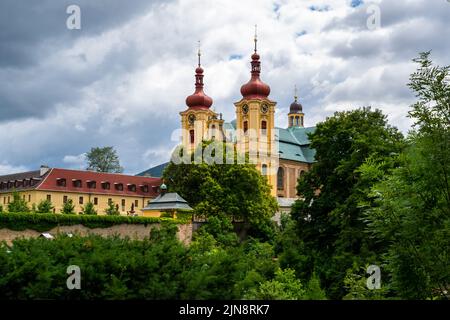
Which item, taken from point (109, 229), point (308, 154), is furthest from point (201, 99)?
point (109, 229)

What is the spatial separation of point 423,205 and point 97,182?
6689cm

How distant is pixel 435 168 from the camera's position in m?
8.25

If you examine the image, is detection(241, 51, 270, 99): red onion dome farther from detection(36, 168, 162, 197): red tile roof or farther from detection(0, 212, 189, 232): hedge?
detection(0, 212, 189, 232): hedge

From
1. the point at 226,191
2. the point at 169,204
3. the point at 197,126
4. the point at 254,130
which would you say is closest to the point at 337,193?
the point at 169,204

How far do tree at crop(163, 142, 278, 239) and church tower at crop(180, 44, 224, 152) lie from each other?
84.3 ft

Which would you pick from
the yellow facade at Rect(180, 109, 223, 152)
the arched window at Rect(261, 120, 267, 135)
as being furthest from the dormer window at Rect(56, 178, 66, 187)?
the arched window at Rect(261, 120, 267, 135)

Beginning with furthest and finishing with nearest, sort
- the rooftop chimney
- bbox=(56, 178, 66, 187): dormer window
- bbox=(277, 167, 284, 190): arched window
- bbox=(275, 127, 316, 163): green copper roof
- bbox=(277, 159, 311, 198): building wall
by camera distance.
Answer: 1. bbox=(275, 127, 316, 163): green copper roof
2. bbox=(277, 167, 284, 190): arched window
3. bbox=(277, 159, 311, 198): building wall
4. the rooftop chimney
5. bbox=(56, 178, 66, 187): dormer window

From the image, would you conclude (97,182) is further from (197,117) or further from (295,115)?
(295,115)

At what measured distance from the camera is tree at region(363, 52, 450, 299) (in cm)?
822

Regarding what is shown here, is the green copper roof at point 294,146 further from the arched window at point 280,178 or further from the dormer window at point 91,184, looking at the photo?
the dormer window at point 91,184

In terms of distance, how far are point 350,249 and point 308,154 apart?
228 ft

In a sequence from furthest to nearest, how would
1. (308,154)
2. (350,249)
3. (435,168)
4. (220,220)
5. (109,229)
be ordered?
(308,154)
(220,220)
(109,229)
(350,249)
(435,168)

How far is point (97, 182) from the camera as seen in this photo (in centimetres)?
7288
